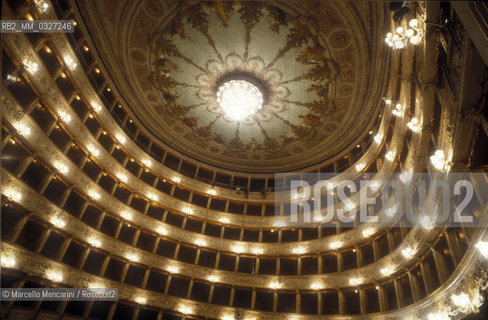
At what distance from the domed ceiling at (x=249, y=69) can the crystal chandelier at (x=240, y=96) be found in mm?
586

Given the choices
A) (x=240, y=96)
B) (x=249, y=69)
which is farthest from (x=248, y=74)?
(x=240, y=96)

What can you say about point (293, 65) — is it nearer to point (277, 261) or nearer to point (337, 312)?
point (277, 261)

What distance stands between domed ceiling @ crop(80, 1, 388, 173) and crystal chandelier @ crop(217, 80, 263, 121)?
59cm

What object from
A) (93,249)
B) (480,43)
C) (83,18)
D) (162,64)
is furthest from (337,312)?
(83,18)

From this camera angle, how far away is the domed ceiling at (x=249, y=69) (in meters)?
18.6

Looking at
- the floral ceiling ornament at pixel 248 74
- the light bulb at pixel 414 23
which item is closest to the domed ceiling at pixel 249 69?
the floral ceiling ornament at pixel 248 74

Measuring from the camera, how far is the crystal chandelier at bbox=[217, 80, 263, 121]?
2231 cm

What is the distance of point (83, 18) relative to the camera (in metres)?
18.8

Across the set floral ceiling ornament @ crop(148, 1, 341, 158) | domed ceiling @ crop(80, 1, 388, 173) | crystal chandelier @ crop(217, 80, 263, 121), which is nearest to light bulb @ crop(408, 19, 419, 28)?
domed ceiling @ crop(80, 1, 388, 173)

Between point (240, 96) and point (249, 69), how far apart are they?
203 centimetres

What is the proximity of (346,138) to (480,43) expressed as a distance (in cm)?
1878

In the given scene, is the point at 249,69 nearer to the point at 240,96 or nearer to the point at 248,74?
the point at 248,74

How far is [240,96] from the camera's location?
22234mm

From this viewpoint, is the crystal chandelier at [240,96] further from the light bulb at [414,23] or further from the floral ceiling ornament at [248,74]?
the light bulb at [414,23]
